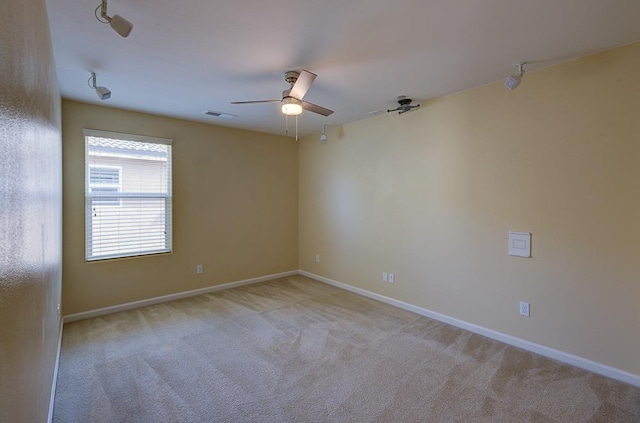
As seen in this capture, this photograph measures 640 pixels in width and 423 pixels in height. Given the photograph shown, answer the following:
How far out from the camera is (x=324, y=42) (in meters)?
2.25

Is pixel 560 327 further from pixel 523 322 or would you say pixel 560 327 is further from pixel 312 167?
pixel 312 167

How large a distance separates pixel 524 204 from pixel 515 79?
112 cm

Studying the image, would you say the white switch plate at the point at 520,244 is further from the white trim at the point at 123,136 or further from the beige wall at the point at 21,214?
the white trim at the point at 123,136

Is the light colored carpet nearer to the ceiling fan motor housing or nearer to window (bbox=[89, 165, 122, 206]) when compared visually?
window (bbox=[89, 165, 122, 206])

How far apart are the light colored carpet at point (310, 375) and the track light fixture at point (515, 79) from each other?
2.35 meters

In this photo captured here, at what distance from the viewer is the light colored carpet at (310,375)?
2.08 m

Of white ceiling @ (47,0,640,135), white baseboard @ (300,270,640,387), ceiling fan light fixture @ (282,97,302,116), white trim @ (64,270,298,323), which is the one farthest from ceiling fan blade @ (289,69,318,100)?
white trim @ (64,270,298,323)

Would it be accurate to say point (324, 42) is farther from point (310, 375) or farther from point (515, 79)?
point (310, 375)

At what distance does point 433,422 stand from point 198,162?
410cm

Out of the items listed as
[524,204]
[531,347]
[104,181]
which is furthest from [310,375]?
[104,181]

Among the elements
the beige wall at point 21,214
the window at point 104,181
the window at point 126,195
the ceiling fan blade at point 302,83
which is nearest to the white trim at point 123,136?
the window at point 126,195

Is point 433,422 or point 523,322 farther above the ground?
point 523,322

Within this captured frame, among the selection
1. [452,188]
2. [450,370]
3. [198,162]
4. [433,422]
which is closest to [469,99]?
[452,188]

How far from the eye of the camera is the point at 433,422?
199cm
